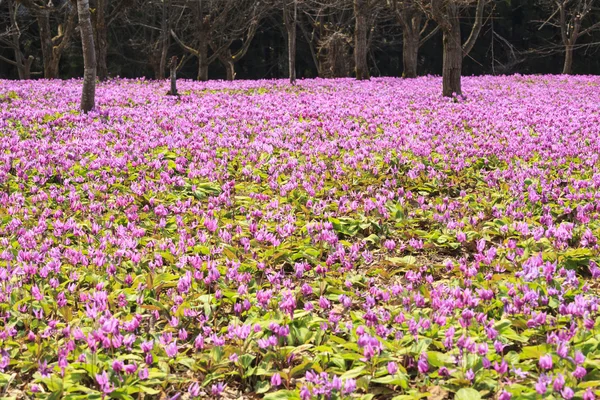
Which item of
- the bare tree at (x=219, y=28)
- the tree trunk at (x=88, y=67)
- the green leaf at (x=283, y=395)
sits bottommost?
the green leaf at (x=283, y=395)

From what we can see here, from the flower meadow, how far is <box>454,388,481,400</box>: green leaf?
0.02 meters

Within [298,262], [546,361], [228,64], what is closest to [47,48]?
[228,64]

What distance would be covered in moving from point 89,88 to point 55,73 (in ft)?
60.5

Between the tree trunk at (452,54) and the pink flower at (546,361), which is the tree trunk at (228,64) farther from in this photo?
the pink flower at (546,361)

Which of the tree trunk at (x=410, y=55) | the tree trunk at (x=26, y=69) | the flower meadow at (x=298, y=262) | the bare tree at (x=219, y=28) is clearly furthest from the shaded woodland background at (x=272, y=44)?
the flower meadow at (x=298, y=262)

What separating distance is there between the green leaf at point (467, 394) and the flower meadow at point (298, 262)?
19 mm

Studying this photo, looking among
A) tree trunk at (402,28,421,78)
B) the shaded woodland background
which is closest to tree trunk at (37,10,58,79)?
the shaded woodland background

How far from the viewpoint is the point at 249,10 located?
147 feet

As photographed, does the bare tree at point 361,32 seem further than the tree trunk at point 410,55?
No

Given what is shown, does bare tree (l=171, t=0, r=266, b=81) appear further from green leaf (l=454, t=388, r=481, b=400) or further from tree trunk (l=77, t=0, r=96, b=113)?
green leaf (l=454, t=388, r=481, b=400)

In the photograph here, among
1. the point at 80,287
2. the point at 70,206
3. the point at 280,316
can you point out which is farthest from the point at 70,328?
the point at 70,206

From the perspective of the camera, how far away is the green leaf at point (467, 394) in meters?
3.98

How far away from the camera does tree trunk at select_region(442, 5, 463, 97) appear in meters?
20.3

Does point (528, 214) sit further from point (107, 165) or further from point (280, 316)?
point (107, 165)
